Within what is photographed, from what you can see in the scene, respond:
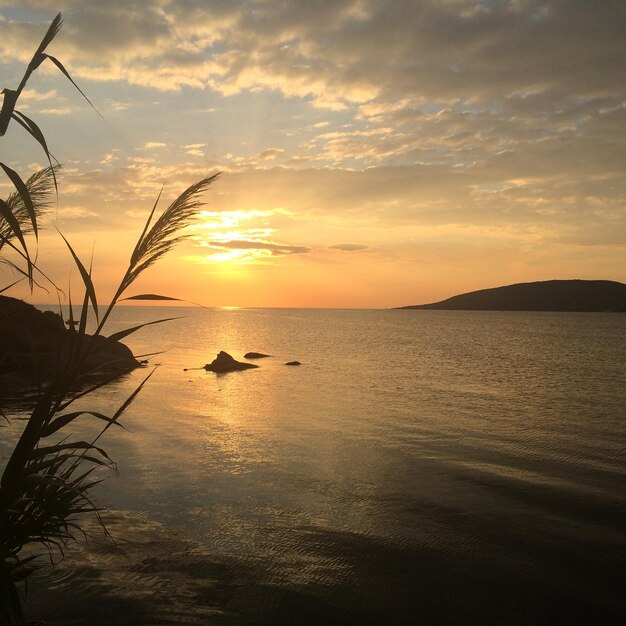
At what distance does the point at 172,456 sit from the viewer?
1469cm

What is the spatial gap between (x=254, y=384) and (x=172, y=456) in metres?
18.3

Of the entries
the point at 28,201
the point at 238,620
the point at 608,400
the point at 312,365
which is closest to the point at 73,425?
the point at 238,620

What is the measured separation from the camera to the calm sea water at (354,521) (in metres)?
6.98

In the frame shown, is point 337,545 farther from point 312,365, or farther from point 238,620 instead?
point 312,365

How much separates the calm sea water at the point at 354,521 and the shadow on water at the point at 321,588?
0.09 ft

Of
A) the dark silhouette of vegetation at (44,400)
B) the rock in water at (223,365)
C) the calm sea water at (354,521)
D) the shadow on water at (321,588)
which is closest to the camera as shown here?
the dark silhouette of vegetation at (44,400)

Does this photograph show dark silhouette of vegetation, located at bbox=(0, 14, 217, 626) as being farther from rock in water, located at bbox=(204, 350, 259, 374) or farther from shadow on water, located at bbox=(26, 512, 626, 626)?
rock in water, located at bbox=(204, 350, 259, 374)

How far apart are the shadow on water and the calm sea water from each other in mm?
28

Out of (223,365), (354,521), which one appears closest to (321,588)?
(354,521)

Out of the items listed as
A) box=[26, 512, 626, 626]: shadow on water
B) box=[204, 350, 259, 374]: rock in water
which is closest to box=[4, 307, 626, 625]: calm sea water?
box=[26, 512, 626, 626]: shadow on water

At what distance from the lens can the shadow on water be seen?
6.65m

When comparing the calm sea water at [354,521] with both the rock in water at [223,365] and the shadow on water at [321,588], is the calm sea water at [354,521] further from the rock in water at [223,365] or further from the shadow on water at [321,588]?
the rock in water at [223,365]

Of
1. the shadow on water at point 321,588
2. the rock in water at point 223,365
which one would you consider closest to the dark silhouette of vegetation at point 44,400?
the shadow on water at point 321,588

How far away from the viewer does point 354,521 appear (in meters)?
10.2
